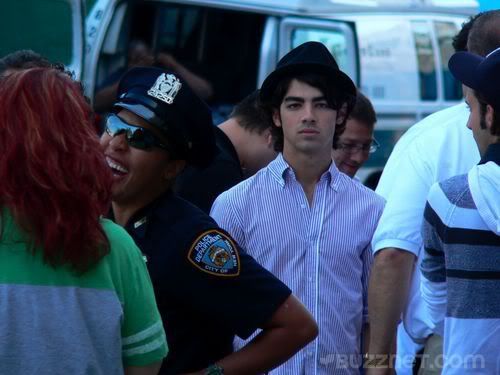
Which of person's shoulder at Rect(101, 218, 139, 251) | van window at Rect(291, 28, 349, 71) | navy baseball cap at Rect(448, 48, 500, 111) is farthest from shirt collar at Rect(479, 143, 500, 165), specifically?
van window at Rect(291, 28, 349, 71)

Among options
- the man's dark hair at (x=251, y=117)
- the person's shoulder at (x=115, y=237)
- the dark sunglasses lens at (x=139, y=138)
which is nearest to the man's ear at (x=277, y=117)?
the man's dark hair at (x=251, y=117)

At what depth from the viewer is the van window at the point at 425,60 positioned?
11.8 meters

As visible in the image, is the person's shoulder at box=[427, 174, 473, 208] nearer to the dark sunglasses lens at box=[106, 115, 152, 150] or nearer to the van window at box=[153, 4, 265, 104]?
the dark sunglasses lens at box=[106, 115, 152, 150]

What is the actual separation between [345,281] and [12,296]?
1.85m

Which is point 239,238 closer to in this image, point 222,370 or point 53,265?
point 222,370

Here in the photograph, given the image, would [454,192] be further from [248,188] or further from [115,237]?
[115,237]

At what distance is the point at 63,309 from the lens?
91.4 inches

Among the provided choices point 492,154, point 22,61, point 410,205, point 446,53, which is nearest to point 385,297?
point 410,205

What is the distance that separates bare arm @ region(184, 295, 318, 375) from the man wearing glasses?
2409 millimetres

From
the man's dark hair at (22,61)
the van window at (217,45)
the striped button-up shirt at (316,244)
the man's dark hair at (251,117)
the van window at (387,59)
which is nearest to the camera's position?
the man's dark hair at (22,61)

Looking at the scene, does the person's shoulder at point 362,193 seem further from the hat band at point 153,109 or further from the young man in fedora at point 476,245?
the hat band at point 153,109

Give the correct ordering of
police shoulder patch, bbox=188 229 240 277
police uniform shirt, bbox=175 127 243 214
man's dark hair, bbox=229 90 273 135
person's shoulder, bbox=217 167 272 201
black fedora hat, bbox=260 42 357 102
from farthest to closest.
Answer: man's dark hair, bbox=229 90 273 135 → police uniform shirt, bbox=175 127 243 214 → black fedora hat, bbox=260 42 357 102 → person's shoulder, bbox=217 167 272 201 → police shoulder patch, bbox=188 229 240 277

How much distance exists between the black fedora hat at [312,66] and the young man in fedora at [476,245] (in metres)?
0.99

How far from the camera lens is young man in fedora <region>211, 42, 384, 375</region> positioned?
12.7 ft
